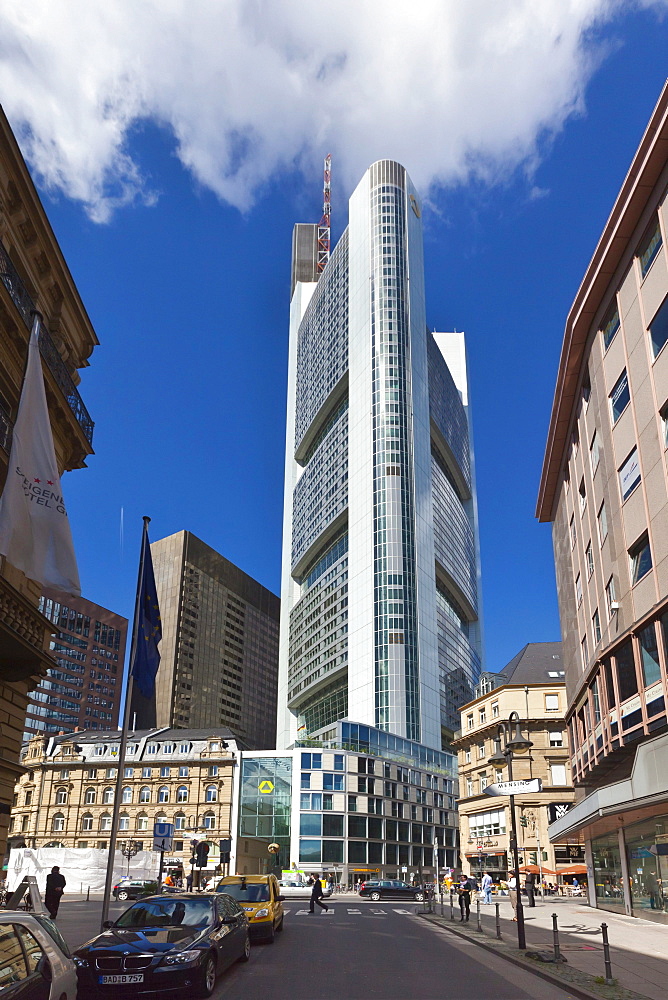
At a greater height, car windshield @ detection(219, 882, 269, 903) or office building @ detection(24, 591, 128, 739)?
office building @ detection(24, 591, 128, 739)

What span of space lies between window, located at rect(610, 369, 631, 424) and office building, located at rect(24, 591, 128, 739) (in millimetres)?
143367

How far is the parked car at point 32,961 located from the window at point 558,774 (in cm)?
5649

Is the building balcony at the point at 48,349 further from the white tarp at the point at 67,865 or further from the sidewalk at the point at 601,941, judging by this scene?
the white tarp at the point at 67,865

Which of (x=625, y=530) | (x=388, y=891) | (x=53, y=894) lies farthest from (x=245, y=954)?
(x=388, y=891)

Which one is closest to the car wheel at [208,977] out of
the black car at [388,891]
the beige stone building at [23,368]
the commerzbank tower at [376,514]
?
the beige stone building at [23,368]

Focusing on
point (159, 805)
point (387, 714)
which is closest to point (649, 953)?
point (159, 805)

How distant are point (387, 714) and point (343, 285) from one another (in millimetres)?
84955

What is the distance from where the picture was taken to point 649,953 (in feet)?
→ 60.6

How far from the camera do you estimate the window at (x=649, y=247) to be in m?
25.0

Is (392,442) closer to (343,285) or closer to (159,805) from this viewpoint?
(343,285)

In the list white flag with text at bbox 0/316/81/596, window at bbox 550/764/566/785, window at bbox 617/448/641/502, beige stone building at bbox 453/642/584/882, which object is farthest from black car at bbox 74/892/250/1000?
window at bbox 550/764/566/785

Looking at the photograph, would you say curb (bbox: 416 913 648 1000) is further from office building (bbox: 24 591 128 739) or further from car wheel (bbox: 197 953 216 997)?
office building (bbox: 24 591 128 739)

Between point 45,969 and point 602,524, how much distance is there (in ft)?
89.6

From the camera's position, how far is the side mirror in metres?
7.84
